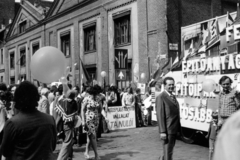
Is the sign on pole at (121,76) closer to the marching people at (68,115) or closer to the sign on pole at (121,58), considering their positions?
the sign on pole at (121,58)

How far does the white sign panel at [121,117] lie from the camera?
488 inches

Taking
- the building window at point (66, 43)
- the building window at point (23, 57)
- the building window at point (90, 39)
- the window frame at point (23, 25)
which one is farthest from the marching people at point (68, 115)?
the window frame at point (23, 25)

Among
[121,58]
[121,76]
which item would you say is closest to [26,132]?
[121,76]

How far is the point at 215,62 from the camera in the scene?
26.6 feet

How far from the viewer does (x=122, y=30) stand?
21266 millimetres

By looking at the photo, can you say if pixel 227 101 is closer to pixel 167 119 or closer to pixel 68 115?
pixel 167 119

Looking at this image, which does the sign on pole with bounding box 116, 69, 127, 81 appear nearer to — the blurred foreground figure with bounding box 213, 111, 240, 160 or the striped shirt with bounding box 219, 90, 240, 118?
the striped shirt with bounding box 219, 90, 240, 118

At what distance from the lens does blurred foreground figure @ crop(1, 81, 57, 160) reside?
293 cm

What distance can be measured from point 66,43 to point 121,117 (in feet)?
56.1

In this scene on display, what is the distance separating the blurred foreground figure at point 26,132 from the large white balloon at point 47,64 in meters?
2.69

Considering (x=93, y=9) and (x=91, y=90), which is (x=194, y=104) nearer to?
(x=91, y=90)

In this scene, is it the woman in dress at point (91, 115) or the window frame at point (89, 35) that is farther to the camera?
the window frame at point (89, 35)

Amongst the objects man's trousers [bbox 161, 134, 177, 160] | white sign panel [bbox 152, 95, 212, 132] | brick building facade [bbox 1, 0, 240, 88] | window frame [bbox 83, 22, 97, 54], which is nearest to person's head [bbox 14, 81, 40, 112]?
man's trousers [bbox 161, 134, 177, 160]

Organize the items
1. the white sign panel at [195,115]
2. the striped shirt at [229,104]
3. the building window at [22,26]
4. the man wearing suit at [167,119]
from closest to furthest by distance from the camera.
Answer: the man wearing suit at [167,119], the striped shirt at [229,104], the white sign panel at [195,115], the building window at [22,26]
